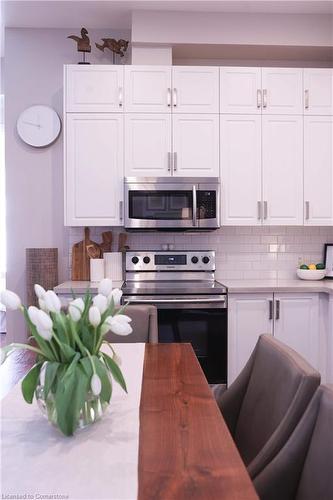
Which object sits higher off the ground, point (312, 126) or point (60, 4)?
point (60, 4)

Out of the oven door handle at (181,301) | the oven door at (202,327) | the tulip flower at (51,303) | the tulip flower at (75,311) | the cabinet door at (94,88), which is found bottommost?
the oven door at (202,327)

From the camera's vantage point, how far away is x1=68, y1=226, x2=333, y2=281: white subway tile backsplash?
3242mm

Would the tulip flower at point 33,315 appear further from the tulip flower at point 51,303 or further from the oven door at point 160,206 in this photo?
the oven door at point 160,206

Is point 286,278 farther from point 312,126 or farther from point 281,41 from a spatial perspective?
point 281,41

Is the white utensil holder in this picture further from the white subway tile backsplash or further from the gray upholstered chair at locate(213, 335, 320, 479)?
the gray upholstered chair at locate(213, 335, 320, 479)

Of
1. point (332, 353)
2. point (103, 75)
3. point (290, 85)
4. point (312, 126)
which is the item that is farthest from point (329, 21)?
point (332, 353)

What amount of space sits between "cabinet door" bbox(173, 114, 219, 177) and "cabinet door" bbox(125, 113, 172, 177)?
7cm

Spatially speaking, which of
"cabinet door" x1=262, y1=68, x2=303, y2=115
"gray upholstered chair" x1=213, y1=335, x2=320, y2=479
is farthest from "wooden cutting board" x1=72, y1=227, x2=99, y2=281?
"gray upholstered chair" x1=213, y1=335, x2=320, y2=479

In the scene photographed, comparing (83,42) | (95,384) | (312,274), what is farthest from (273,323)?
(83,42)

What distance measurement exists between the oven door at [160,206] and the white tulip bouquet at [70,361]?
1.99 m

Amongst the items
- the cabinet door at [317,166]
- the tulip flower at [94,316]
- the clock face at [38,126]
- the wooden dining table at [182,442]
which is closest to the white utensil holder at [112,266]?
the clock face at [38,126]

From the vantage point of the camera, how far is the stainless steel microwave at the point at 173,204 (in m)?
2.87

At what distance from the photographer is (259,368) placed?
4.45 ft

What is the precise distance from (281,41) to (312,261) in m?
1.77
